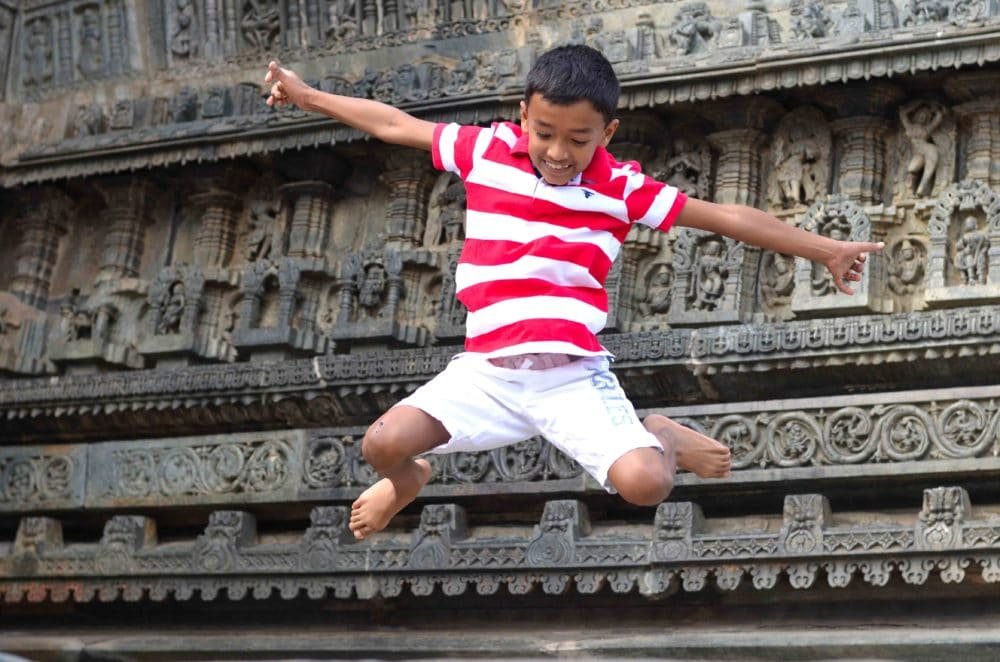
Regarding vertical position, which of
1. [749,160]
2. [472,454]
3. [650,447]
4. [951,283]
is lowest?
[650,447]

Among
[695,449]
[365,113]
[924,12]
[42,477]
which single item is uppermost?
[924,12]

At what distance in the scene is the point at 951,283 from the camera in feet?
38.4

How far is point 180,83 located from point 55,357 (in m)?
1.93

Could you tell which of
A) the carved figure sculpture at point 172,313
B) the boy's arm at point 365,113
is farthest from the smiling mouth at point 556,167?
the carved figure sculpture at point 172,313

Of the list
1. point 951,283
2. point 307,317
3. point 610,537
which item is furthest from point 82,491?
point 951,283

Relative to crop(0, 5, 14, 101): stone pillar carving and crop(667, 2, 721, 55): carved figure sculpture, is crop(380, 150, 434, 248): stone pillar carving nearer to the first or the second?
crop(667, 2, 721, 55): carved figure sculpture

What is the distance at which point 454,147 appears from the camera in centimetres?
795

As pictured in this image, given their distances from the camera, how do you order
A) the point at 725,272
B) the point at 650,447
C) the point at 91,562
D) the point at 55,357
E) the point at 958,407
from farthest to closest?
1. the point at 55,357
2. the point at 91,562
3. the point at 725,272
4. the point at 958,407
5. the point at 650,447

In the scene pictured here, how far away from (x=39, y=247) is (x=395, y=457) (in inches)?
311

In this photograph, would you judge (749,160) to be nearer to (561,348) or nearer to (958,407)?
(958,407)

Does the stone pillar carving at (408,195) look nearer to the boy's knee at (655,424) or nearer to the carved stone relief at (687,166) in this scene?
the carved stone relief at (687,166)

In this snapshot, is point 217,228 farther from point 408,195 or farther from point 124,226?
point 408,195

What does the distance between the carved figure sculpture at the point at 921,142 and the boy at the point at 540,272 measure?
430 cm

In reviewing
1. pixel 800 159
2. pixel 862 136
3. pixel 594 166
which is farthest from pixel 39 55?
pixel 594 166
